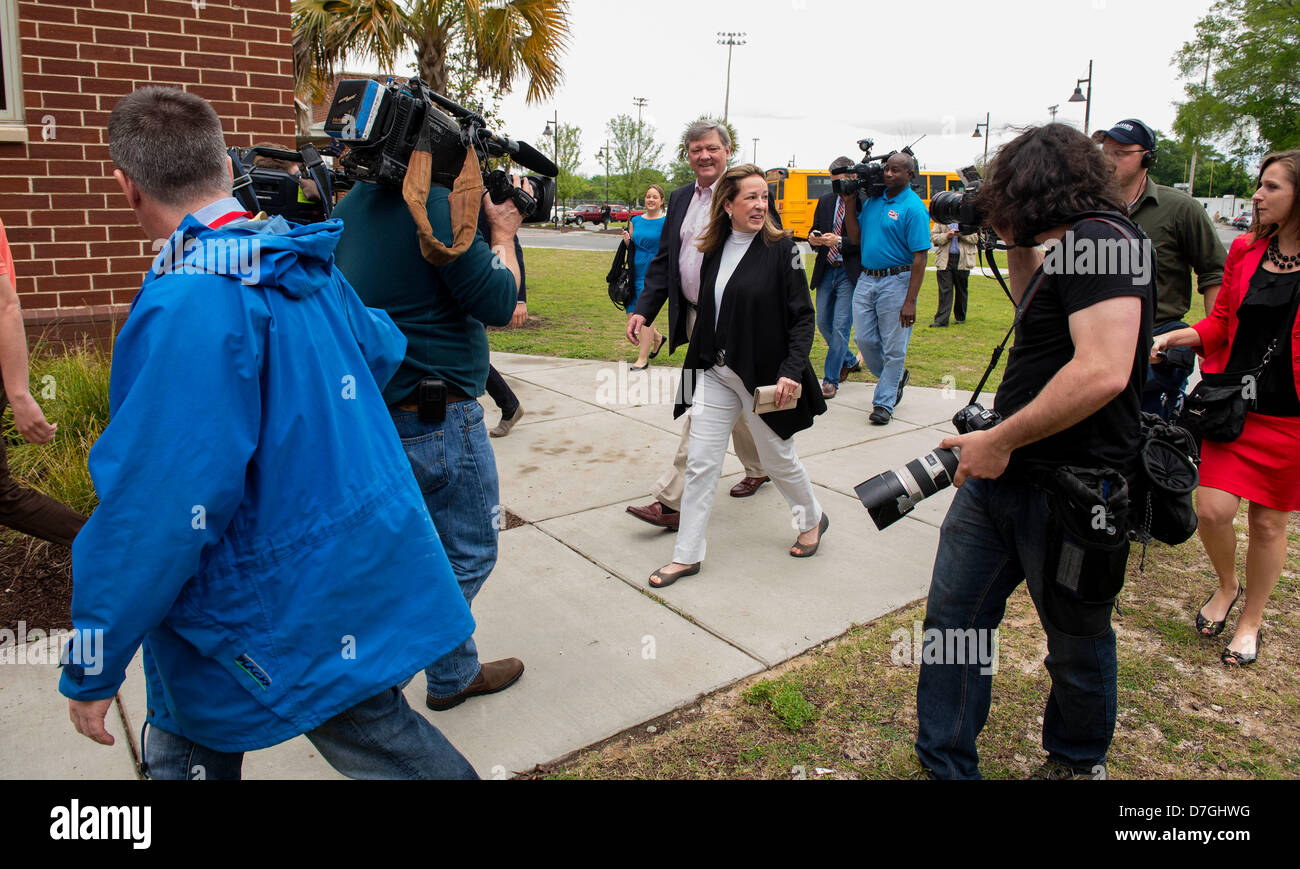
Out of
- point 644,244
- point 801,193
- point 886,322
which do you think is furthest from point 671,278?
point 801,193

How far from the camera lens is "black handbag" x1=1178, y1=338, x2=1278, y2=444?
336 centimetres

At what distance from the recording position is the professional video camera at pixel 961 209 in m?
2.55

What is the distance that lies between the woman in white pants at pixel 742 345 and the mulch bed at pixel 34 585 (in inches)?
98.6

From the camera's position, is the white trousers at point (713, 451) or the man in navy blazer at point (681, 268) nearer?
the white trousers at point (713, 451)

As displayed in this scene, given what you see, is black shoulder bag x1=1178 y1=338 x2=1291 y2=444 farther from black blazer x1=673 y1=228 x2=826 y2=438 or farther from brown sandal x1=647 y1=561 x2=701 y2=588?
brown sandal x1=647 y1=561 x2=701 y2=588

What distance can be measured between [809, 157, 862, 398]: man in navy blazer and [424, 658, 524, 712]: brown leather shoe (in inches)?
201

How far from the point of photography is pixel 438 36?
35.5 feet

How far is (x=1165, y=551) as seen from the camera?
462 cm

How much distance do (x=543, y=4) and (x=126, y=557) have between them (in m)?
11.2

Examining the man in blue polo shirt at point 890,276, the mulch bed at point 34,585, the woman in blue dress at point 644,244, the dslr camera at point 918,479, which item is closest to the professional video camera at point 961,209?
the dslr camera at point 918,479

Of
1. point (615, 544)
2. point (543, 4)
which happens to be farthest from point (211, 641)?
point (543, 4)

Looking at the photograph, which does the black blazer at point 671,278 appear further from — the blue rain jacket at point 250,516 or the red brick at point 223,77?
the red brick at point 223,77

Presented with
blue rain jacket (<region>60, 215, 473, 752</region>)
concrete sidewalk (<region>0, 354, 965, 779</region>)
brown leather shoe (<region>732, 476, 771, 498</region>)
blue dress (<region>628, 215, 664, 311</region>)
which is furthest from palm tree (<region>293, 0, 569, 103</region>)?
blue rain jacket (<region>60, 215, 473, 752</region>)

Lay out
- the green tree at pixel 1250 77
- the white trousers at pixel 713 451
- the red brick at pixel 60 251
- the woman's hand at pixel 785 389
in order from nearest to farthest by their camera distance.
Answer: the woman's hand at pixel 785 389, the white trousers at pixel 713 451, the red brick at pixel 60 251, the green tree at pixel 1250 77
